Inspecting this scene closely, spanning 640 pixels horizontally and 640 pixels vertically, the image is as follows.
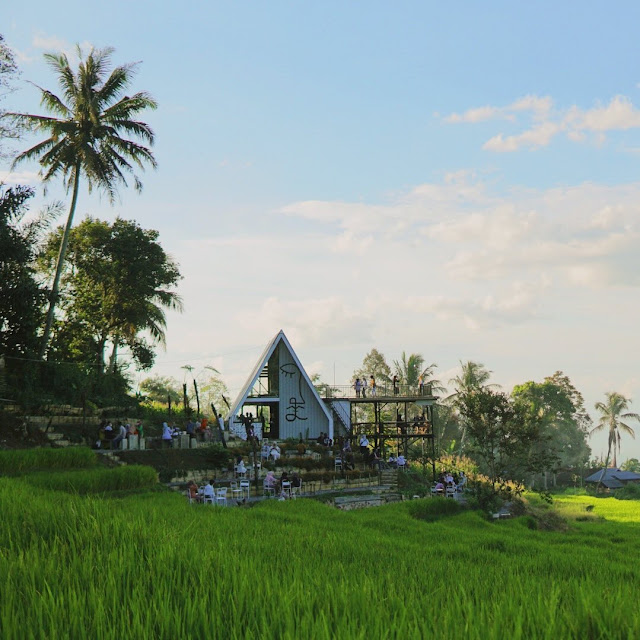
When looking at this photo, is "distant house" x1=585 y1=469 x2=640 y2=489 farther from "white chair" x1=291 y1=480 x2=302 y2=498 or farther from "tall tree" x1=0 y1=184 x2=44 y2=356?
"tall tree" x1=0 y1=184 x2=44 y2=356

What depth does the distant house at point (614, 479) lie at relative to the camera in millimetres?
59875

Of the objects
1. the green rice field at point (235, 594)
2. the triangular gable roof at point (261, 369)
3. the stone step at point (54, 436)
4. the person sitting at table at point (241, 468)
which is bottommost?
the person sitting at table at point (241, 468)

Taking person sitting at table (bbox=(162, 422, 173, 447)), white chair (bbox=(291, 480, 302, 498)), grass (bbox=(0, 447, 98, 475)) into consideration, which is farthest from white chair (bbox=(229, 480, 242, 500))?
grass (bbox=(0, 447, 98, 475))

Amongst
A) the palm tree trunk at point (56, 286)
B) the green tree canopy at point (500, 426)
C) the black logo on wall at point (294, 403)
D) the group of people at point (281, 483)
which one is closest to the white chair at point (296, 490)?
the group of people at point (281, 483)

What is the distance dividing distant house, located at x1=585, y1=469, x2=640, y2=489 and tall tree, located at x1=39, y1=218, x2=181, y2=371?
139 feet

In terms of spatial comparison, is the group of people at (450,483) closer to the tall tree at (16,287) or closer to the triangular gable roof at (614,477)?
the tall tree at (16,287)

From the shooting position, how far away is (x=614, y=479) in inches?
2388

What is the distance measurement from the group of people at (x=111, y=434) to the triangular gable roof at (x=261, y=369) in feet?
26.5

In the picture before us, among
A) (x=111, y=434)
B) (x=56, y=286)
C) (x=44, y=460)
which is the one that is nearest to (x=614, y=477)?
(x=111, y=434)

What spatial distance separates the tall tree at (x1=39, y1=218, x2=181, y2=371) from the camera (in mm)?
39531

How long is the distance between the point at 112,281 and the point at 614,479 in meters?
47.0

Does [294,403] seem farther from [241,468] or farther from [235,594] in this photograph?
[235,594]

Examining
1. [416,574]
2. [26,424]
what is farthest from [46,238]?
[416,574]

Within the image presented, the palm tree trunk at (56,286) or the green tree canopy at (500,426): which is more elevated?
the palm tree trunk at (56,286)
